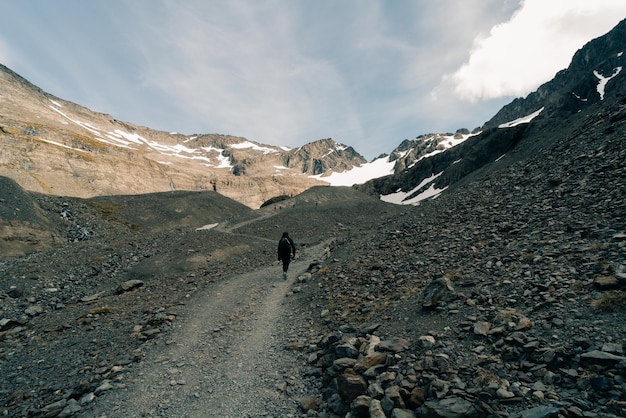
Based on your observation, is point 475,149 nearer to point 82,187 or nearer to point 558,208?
point 558,208

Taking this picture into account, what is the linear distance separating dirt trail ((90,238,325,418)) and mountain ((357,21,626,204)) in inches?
979

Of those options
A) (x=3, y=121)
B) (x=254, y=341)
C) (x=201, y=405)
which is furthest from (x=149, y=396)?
(x=3, y=121)

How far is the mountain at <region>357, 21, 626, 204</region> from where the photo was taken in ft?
238

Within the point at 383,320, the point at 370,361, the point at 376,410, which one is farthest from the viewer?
the point at 383,320

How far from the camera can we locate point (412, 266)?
14.9 meters

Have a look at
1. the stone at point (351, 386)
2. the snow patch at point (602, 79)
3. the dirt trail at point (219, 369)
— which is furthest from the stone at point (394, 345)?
the snow patch at point (602, 79)

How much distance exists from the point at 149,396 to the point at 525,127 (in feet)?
304

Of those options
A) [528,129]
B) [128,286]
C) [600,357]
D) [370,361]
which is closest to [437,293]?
[370,361]

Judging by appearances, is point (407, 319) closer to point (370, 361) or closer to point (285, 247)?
point (370, 361)

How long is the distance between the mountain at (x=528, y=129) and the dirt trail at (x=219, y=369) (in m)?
24.9

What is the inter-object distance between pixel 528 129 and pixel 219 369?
87.2 meters

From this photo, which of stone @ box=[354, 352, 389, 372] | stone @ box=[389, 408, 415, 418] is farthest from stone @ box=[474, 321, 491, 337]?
stone @ box=[389, 408, 415, 418]

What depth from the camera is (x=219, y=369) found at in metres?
10.4

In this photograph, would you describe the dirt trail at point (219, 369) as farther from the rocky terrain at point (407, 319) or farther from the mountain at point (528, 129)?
the mountain at point (528, 129)
